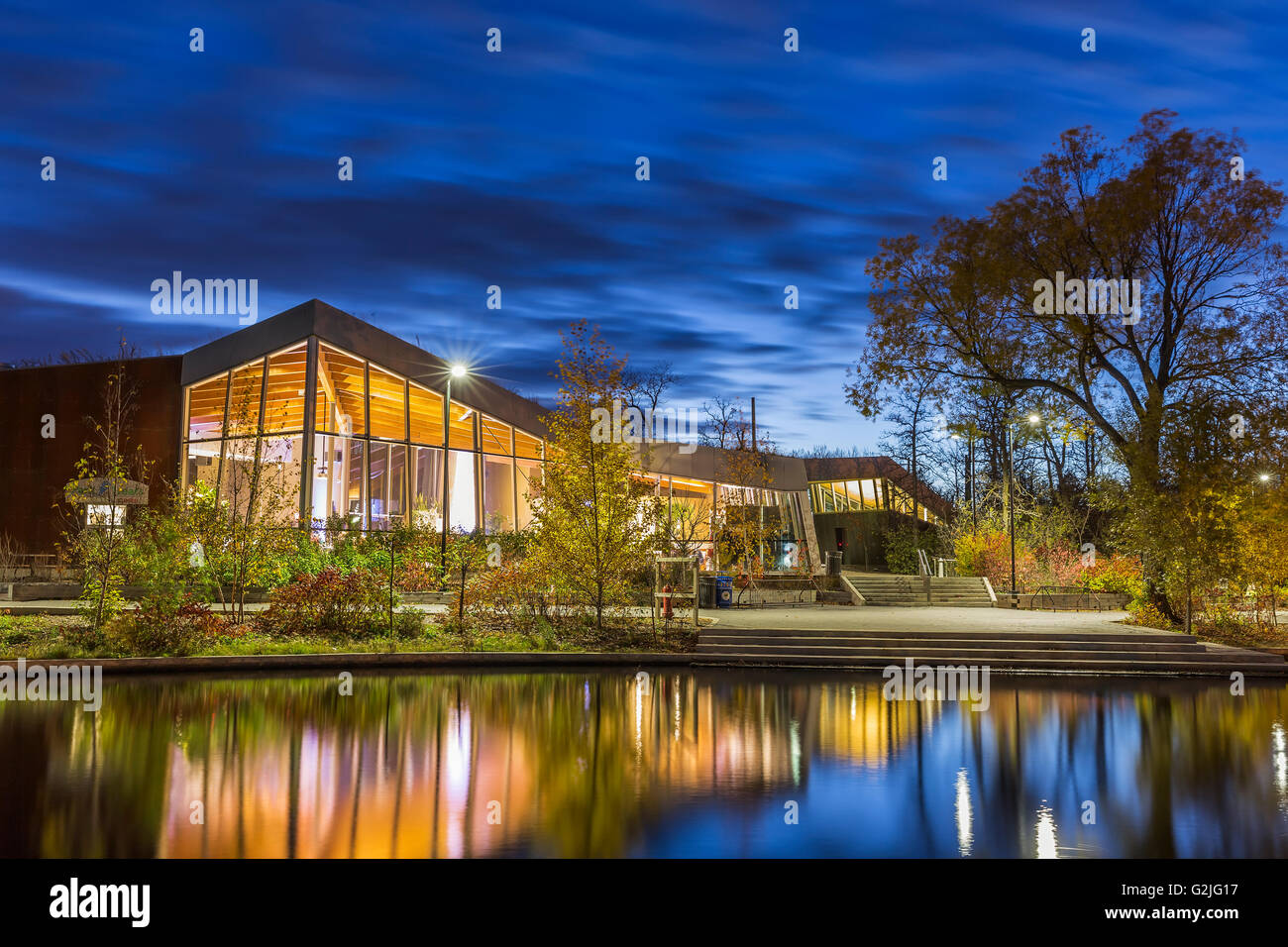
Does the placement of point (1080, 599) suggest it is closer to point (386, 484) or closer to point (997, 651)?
point (997, 651)

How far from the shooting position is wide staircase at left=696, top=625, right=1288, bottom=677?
18078 mm

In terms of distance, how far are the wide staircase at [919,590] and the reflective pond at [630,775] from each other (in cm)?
1849

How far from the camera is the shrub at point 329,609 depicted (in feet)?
63.4

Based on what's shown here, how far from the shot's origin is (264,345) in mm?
32156

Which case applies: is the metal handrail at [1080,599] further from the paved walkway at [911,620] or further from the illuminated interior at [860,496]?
the illuminated interior at [860,496]

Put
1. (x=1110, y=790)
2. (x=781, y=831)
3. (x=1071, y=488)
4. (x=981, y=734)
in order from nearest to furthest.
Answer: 1. (x=781, y=831)
2. (x=1110, y=790)
3. (x=981, y=734)
4. (x=1071, y=488)

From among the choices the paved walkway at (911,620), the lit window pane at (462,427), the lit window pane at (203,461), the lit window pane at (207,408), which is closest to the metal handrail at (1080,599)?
the paved walkway at (911,620)

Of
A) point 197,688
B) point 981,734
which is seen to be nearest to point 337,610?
point 197,688

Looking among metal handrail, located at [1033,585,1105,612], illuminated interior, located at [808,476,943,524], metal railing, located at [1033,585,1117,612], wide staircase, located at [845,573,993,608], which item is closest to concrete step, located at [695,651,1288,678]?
metal handrail, located at [1033,585,1105,612]

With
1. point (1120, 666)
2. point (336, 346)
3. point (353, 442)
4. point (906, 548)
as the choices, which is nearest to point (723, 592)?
point (1120, 666)

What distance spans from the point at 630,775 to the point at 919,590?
27045 mm

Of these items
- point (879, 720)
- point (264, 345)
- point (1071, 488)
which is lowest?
point (879, 720)
